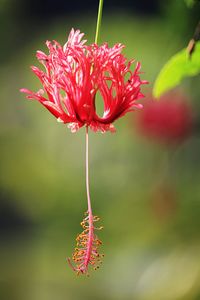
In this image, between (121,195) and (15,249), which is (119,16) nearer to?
(121,195)

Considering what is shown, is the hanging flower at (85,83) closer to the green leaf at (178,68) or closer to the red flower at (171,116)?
the green leaf at (178,68)

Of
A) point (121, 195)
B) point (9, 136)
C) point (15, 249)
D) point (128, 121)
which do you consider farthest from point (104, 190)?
point (15, 249)

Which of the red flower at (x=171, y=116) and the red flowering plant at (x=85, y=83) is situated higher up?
the red flower at (x=171, y=116)

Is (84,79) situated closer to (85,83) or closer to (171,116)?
(85,83)

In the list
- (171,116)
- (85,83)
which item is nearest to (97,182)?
(171,116)

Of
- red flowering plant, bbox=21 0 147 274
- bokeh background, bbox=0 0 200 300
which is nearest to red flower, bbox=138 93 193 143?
bokeh background, bbox=0 0 200 300

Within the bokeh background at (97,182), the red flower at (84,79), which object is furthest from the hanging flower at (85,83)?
the bokeh background at (97,182)
